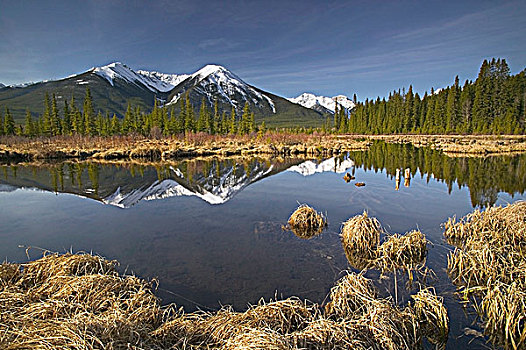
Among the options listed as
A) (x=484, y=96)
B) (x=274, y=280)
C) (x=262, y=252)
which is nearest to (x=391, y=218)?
(x=262, y=252)

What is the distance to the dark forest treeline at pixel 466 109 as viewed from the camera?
6010 cm

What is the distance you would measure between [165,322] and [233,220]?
7.31 metres

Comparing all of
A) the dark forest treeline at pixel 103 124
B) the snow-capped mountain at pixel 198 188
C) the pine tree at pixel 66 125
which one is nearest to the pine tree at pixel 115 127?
the dark forest treeline at pixel 103 124

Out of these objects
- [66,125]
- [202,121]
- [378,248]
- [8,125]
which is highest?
[202,121]

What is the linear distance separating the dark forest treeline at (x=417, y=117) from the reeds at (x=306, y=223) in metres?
54.2

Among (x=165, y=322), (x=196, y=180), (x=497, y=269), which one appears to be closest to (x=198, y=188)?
(x=196, y=180)

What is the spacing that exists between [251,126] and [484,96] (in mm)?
51473

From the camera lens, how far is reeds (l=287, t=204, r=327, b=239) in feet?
33.3

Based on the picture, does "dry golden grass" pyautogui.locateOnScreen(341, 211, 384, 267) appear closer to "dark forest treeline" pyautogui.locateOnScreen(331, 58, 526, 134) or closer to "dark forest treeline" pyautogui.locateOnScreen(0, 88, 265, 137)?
"dark forest treeline" pyautogui.locateOnScreen(0, 88, 265, 137)

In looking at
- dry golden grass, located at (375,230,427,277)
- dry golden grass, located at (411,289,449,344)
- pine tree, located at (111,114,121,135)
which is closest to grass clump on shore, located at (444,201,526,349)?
dry golden grass, located at (375,230,427,277)

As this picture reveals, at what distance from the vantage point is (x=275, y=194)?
1656cm

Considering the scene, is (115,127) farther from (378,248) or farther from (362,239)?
(378,248)

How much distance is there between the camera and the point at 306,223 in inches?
407

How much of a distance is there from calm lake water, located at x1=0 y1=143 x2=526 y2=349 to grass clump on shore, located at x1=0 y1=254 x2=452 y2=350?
99 cm
